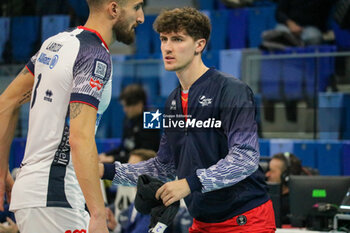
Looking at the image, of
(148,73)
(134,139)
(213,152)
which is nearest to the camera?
(213,152)

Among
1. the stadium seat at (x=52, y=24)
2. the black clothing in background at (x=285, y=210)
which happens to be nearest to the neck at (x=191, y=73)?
the stadium seat at (x=52, y=24)

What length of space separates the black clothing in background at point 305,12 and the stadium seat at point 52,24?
13.6 feet

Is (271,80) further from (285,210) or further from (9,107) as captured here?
(9,107)

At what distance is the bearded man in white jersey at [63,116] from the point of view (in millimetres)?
2002

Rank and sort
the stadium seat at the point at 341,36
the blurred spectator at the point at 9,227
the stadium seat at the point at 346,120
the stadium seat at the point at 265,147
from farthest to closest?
the stadium seat at the point at 341,36
the stadium seat at the point at 346,120
the stadium seat at the point at 265,147
the blurred spectator at the point at 9,227

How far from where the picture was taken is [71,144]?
1934 mm

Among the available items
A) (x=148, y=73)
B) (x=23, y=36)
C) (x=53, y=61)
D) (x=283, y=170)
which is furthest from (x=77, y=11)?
(x=283, y=170)

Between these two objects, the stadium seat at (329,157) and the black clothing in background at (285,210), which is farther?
the stadium seat at (329,157)

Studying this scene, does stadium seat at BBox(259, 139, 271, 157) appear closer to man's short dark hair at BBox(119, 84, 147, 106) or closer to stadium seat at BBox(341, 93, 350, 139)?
stadium seat at BBox(341, 93, 350, 139)

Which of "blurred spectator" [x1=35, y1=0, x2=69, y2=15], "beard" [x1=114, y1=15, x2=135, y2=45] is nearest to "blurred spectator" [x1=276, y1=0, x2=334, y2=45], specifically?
"blurred spectator" [x1=35, y1=0, x2=69, y2=15]

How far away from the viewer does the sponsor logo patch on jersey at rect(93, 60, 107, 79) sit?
6.63ft

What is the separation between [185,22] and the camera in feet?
7.68

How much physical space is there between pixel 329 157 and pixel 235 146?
3.77 meters

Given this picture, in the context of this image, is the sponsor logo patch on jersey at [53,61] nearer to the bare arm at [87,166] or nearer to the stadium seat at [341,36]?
the bare arm at [87,166]
